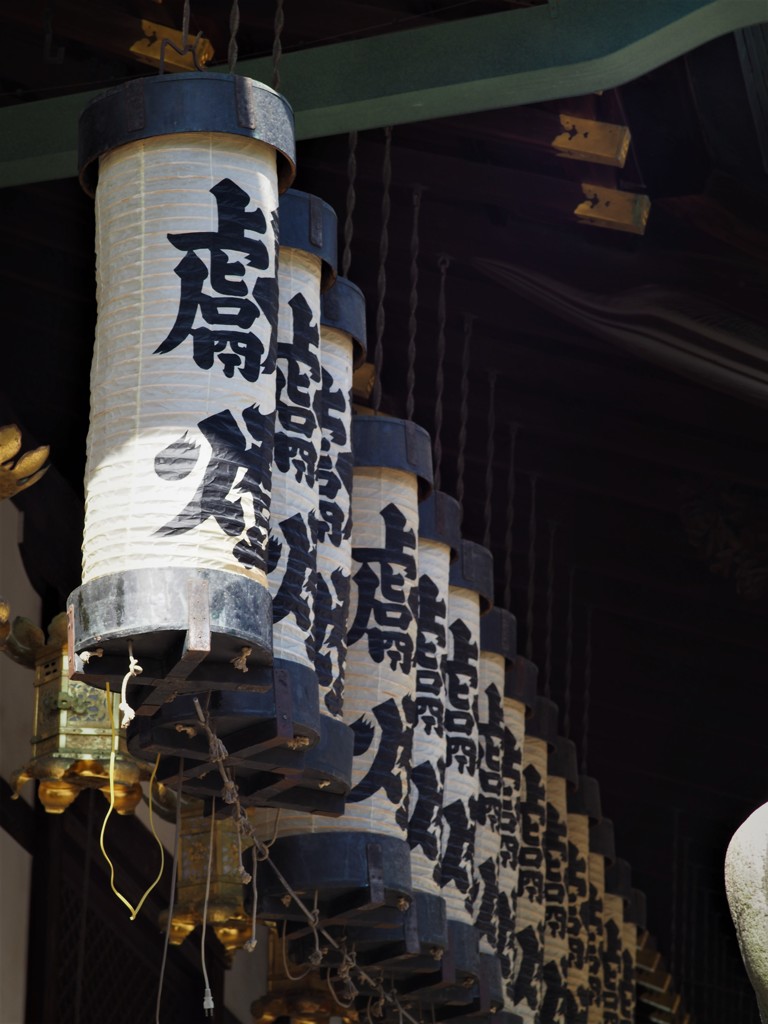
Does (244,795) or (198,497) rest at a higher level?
(198,497)

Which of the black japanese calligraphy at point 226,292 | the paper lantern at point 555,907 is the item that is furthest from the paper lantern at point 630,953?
the black japanese calligraphy at point 226,292

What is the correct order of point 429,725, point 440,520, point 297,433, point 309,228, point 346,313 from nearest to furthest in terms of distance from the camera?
point 297,433
point 309,228
point 346,313
point 429,725
point 440,520

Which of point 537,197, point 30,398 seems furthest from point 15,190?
point 537,197

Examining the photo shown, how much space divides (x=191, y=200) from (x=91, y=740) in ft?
7.31

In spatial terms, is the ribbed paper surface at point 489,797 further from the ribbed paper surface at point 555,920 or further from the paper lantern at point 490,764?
the ribbed paper surface at point 555,920

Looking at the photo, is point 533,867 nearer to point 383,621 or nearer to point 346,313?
point 383,621

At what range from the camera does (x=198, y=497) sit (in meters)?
4.58

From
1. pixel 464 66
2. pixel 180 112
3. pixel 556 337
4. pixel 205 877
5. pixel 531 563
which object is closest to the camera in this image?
pixel 180 112

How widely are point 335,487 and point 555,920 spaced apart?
5.32m

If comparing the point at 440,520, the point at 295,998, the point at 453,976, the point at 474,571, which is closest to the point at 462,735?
the point at 474,571

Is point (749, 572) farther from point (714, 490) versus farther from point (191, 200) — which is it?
point (191, 200)

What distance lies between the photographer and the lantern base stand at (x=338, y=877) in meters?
5.92

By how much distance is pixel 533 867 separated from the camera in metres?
9.77

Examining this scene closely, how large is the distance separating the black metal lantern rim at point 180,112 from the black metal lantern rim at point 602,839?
779 centimetres
